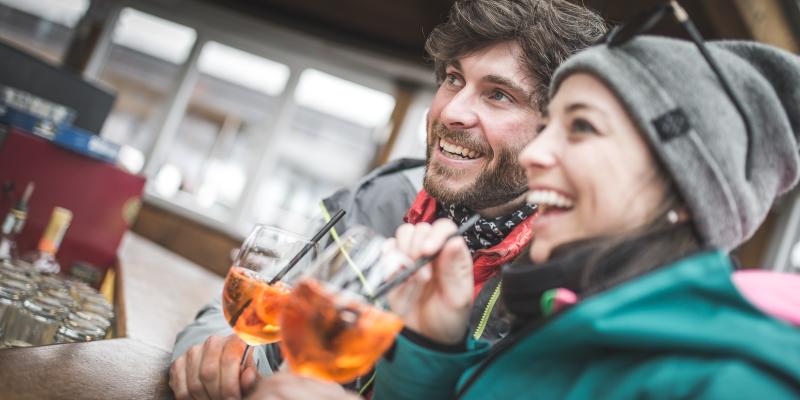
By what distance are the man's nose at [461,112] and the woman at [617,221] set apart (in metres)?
0.53

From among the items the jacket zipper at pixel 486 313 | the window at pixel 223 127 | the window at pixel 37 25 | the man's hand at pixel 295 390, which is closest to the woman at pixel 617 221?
the man's hand at pixel 295 390

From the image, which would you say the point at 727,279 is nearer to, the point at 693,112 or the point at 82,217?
the point at 693,112

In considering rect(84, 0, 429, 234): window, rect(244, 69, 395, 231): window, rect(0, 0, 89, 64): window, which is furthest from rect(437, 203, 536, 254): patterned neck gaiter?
rect(0, 0, 89, 64): window

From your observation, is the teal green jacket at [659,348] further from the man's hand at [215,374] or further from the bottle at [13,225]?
the bottle at [13,225]

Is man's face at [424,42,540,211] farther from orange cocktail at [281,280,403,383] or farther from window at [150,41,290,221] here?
window at [150,41,290,221]

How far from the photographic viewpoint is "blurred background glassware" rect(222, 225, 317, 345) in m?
0.75

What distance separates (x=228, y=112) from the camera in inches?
279

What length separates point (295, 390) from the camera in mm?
553

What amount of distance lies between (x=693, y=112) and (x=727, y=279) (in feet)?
0.83

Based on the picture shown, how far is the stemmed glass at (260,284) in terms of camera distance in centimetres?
75

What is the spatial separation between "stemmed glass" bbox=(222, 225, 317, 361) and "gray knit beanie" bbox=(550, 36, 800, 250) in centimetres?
49

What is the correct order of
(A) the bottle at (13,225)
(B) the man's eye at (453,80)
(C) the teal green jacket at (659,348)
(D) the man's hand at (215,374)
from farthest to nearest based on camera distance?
(A) the bottle at (13,225) → (B) the man's eye at (453,80) → (D) the man's hand at (215,374) → (C) the teal green jacket at (659,348)

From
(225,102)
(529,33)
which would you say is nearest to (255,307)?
(529,33)

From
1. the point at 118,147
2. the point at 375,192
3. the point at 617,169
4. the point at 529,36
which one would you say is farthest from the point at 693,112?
the point at 118,147
